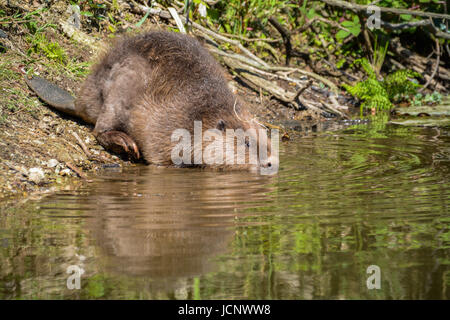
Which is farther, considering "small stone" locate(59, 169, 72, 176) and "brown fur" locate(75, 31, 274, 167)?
"brown fur" locate(75, 31, 274, 167)

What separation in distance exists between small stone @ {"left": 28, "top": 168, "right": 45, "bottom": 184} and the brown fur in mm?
877

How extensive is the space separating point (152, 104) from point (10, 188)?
1442 millimetres

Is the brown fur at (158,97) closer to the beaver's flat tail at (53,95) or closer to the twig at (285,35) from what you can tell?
the beaver's flat tail at (53,95)

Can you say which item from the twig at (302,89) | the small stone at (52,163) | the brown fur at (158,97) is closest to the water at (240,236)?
the small stone at (52,163)

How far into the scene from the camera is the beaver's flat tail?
4805 mm

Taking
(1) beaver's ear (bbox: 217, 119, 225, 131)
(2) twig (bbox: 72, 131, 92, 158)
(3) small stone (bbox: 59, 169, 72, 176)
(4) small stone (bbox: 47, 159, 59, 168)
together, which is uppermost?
(1) beaver's ear (bbox: 217, 119, 225, 131)

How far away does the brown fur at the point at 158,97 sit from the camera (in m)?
4.46

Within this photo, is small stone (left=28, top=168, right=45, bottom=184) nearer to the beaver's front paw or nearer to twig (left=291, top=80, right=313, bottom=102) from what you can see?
the beaver's front paw

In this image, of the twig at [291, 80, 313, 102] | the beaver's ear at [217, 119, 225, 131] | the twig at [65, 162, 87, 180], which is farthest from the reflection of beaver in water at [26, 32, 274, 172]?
the twig at [291, 80, 313, 102]

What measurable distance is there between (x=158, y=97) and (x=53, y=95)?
96 centimetres

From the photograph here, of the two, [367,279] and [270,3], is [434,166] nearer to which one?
[367,279]

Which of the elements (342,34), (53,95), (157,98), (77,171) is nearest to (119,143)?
(157,98)
